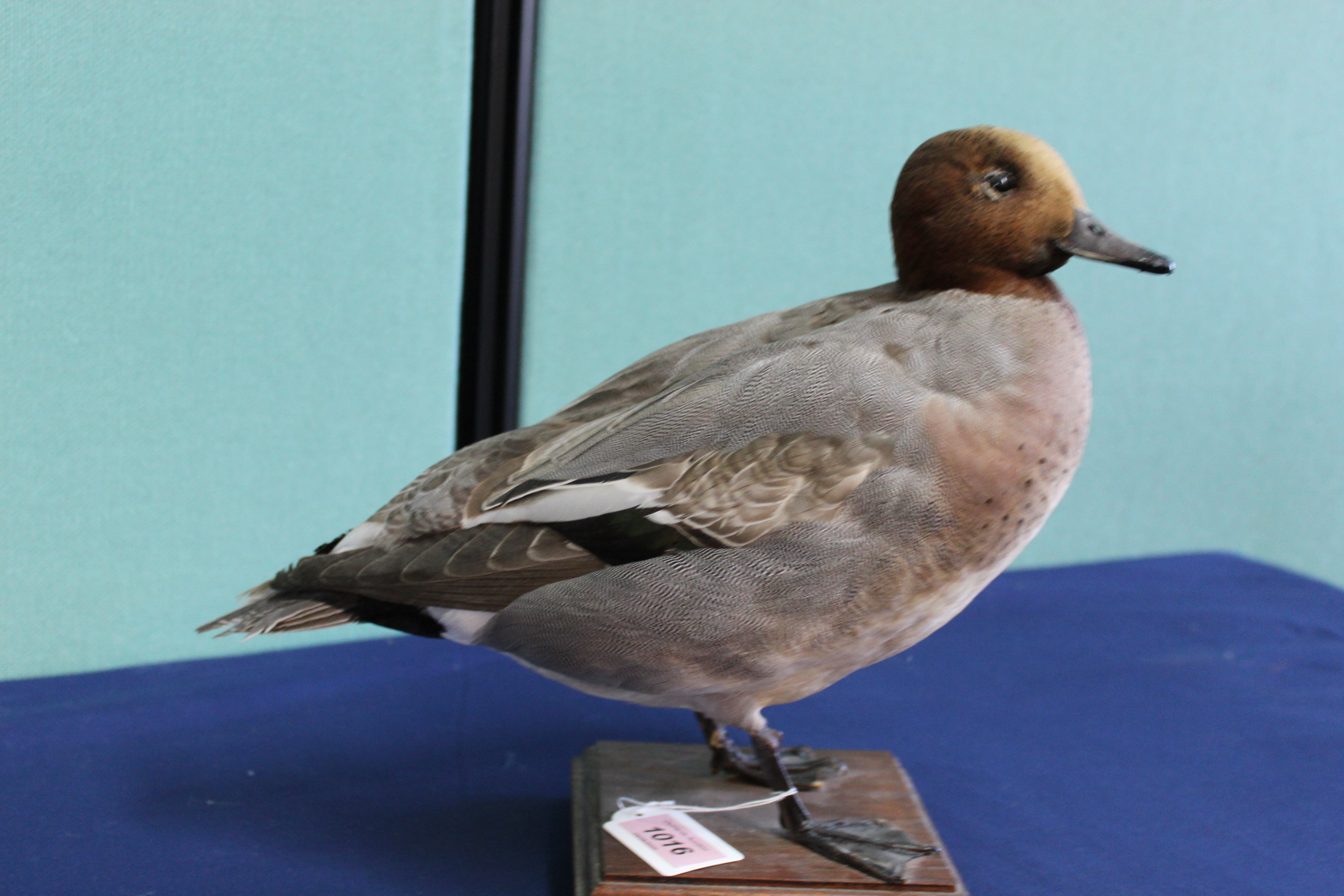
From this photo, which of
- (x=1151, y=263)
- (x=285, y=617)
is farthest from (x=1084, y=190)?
(x=285, y=617)

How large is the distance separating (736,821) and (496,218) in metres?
0.92

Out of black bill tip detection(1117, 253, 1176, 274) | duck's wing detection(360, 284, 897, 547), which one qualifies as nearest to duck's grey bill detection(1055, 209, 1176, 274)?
black bill tip detection(1117, 253, 1176, 274)

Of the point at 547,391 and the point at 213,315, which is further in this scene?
the point at 547,391

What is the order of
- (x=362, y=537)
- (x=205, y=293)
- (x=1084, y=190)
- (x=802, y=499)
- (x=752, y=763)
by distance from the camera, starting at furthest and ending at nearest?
1. (x=1084, y=190)
2. (x=205, y=293)
3. (x=752, y=763)
4. (x=362, y=537)
5. (x=802, y=499)

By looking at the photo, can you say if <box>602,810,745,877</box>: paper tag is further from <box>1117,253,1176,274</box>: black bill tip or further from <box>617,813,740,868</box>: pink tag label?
<box>1117,253,1176,274</box>: black bill tip

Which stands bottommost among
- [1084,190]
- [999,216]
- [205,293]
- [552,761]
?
[552,761]

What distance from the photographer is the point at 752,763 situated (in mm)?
998

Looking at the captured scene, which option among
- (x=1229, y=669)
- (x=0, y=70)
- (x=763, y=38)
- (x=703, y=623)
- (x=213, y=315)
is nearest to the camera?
(x=703, y=623)

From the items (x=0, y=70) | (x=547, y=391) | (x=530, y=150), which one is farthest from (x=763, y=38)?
(x=0, y=70)

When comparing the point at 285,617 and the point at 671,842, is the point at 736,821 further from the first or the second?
the point at 285,617

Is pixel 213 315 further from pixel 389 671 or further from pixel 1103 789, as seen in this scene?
pixel 1103 789

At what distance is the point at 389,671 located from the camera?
1338mm

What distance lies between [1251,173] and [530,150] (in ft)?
4.56

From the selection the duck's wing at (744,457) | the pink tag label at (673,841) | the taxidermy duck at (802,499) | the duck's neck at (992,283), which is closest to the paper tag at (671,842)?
the pink tag label at (673,841)
